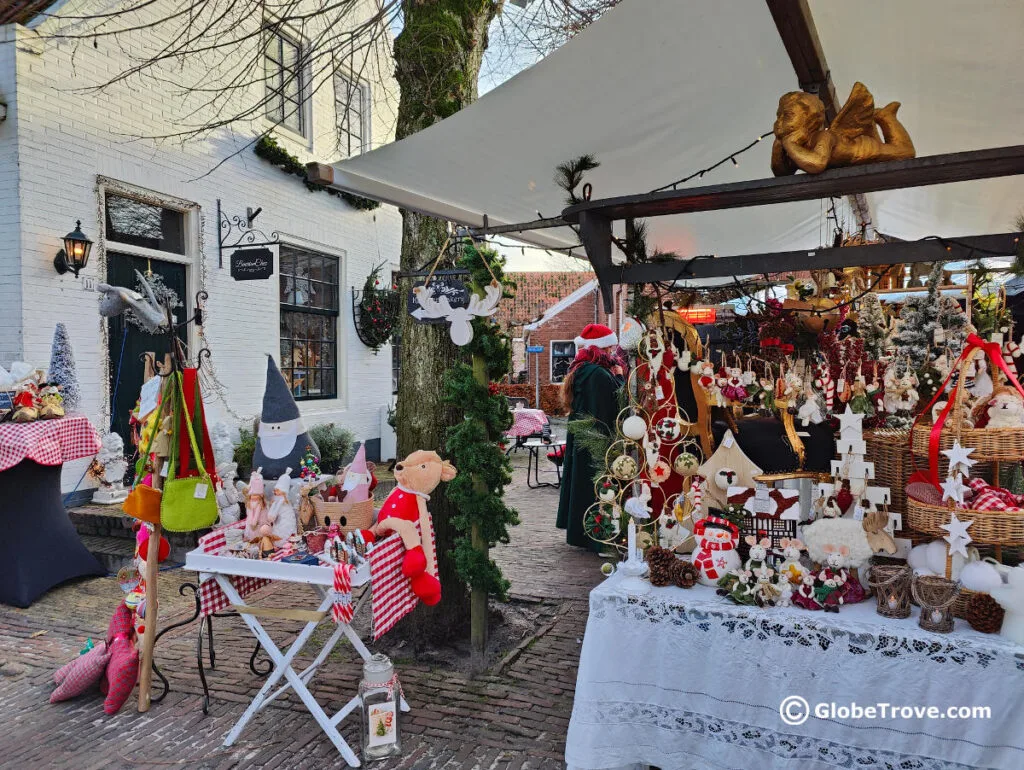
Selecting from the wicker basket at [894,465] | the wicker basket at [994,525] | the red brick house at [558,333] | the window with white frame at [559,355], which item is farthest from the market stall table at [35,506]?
the window with white frame at [559,355]

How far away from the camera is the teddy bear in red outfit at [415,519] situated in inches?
130

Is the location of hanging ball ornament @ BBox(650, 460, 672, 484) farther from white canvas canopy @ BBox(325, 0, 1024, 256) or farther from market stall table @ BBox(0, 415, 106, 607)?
market stall table @ BBox(0, 415, 106, 607)

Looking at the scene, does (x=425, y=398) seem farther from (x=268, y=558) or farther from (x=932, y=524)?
(x=932, y=524)

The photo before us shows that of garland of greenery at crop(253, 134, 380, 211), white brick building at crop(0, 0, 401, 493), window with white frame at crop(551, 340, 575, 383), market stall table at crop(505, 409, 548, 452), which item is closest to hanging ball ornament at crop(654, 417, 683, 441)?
white brick building at crop(0, 0, 401, 493)

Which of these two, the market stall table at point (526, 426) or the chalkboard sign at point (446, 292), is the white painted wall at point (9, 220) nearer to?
the chalkboard sign at point (446, 292)

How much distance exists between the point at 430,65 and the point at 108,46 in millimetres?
4256

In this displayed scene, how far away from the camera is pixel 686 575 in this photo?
8.96 feet

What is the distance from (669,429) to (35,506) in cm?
496

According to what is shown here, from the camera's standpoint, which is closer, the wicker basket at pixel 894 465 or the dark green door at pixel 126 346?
the wicker basket at pixel 894 465

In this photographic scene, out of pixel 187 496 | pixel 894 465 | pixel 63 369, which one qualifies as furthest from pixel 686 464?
pixel 63 369

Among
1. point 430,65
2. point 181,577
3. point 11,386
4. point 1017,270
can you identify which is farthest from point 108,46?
point 1017,270

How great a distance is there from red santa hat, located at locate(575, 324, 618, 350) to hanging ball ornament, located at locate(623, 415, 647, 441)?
320cm

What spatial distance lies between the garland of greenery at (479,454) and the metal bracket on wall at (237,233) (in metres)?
4.71

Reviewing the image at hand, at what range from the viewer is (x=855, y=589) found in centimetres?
258
